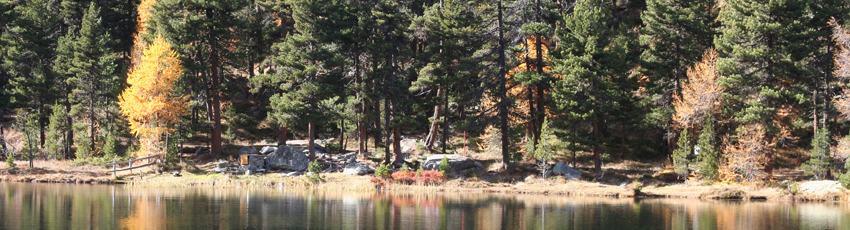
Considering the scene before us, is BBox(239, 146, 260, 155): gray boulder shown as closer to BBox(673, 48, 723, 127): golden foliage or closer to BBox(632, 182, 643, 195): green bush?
BBox(632, 182, 643, 195): green bush

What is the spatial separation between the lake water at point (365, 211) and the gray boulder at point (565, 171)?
5.10 meters

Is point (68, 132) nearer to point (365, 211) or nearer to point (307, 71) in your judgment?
point (307, 71)

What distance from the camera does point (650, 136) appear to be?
54.3 meters

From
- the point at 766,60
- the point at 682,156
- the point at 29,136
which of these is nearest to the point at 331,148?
the point at 29,136

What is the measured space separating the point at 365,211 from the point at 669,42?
27.8m

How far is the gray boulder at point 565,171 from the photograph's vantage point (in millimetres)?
46281

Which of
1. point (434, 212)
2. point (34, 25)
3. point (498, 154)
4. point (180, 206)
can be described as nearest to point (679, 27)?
point (498, 154)

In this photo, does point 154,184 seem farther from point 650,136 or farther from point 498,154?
point 650,136

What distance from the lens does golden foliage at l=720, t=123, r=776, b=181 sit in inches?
1695

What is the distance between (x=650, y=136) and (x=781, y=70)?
12017 mm

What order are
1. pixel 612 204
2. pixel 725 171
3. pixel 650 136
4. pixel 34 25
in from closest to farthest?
pixel 612 204 < pixel 725 171 < pixel 650 136 < pixel 34 25

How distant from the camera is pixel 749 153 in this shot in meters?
43.4

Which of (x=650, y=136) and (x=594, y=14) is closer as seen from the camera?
(x=594, y=14)

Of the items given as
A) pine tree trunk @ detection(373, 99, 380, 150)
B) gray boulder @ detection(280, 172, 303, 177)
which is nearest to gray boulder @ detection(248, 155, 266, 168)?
gray boulder @ detection(280, 172, 303, 177)
